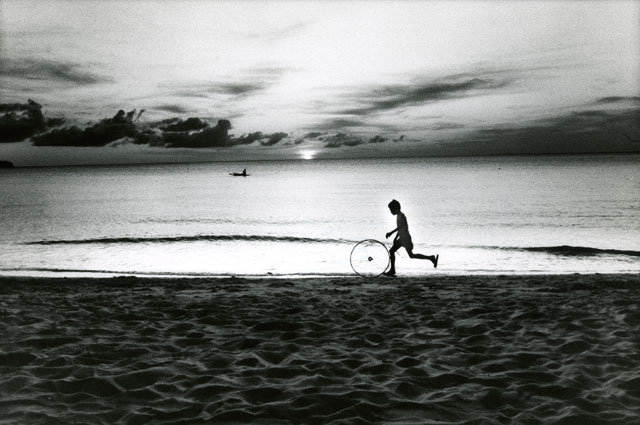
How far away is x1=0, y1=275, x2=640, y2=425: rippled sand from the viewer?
5.02m

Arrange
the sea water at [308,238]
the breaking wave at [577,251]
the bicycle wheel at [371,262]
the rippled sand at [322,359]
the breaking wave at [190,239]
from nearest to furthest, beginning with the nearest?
1. the rippled sand at [322,359]
2. the bicycle wheel at [371,262]
3. the sea water at [308,238]
4. the breaking wave at [577,251]
5. the breaking wave at [190,239]

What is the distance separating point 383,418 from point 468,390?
1.16 metres

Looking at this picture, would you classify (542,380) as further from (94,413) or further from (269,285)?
(269,285)

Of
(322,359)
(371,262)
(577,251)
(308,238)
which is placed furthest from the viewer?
(308,238)

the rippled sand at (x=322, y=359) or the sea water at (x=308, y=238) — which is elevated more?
the rippled sand at (x=322, y=359)

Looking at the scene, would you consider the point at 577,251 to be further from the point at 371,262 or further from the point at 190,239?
the point at 190,239

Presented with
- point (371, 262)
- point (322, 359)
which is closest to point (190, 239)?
point (371, 262)

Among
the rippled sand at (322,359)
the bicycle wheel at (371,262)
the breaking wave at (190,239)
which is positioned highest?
the rippled sand at (322,359)

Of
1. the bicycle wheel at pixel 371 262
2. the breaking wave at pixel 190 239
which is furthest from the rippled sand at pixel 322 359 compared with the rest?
the breaking wave at pixel 190 239

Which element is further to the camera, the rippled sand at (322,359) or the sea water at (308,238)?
the sea water at (308,238)

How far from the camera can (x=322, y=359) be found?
6.51m

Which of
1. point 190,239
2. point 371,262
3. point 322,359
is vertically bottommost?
point 190,239

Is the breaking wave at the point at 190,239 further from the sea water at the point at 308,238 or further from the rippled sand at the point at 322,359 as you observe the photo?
the rippled sand at the point at 322,359

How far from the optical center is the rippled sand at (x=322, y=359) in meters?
5.02
